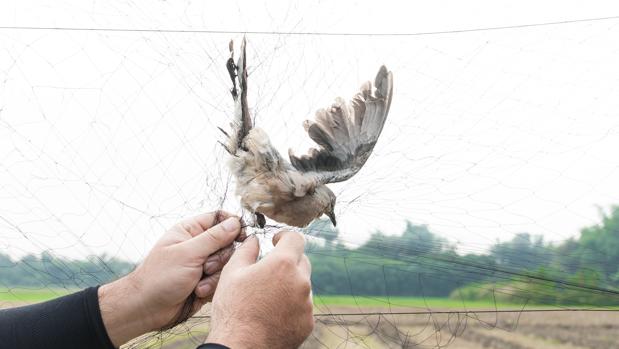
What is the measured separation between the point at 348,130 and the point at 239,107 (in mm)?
335

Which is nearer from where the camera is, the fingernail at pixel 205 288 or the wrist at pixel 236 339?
the wrist at pixel 236 339

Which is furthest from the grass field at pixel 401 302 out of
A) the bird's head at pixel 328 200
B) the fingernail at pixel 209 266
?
the fingernail at pixel 209 266

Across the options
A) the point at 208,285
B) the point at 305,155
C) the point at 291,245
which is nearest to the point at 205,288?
the point at 208,285

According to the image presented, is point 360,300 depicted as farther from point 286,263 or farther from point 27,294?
point 27,294

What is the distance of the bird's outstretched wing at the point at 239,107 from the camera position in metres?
1.15

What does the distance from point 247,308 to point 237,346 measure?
0.22ft

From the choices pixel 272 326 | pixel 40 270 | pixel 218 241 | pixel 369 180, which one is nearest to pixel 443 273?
pixel 369 180

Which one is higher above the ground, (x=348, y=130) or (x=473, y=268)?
(x=348, y=130)

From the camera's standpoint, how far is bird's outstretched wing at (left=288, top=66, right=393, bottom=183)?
1.39m

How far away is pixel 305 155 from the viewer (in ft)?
4.60

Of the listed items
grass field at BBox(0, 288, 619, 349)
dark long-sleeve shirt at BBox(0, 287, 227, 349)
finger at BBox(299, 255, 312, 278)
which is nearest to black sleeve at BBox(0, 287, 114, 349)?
dark long-sleeve shirt at BBox(0, 287, 227, 349)

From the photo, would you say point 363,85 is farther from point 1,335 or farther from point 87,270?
point 1,335

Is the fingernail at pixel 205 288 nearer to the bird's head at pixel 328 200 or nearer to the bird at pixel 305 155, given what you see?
the bird at pixel 305 155

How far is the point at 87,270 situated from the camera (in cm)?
148
